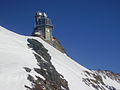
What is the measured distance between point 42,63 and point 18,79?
19.6 metres

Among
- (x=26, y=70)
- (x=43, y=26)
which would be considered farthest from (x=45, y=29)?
(x=26, y=70)

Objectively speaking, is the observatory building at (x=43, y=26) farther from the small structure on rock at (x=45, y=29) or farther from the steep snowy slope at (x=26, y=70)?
the steep snowy slope at (x=26, y=70)

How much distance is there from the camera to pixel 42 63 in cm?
7994

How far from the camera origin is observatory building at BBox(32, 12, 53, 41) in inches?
5827

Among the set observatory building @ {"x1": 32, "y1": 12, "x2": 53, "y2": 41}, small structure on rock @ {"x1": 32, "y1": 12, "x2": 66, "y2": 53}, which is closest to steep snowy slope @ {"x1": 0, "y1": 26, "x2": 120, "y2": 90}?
small structure on rock @ {"x1": 32, "y1": 12, "x2": 66, "y2": 53}

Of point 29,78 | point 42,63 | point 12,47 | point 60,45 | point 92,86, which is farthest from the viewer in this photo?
point 60,45

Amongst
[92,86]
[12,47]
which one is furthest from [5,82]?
[92,86]

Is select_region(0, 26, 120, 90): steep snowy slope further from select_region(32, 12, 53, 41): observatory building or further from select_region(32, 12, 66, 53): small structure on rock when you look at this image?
select_region(32, 12, 53, 41): observatory building

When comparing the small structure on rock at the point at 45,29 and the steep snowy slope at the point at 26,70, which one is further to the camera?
the small structure on rock at the point at 45,29

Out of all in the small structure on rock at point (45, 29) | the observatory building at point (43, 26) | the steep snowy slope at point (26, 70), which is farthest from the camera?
the observatory building at point (43, 26)

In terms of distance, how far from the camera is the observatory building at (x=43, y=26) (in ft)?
486

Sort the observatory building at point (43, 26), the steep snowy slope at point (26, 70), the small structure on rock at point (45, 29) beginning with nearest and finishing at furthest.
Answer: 1. the steep snowy slope at point (26, 70)
2. the small structure on rock at point (45, 29)
3. the observatory building at point (43, 26)

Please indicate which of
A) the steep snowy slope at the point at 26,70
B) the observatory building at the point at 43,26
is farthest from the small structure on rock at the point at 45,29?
the steep snowy slope at the point at 26,70

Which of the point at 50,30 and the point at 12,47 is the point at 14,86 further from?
the point at 50,30
